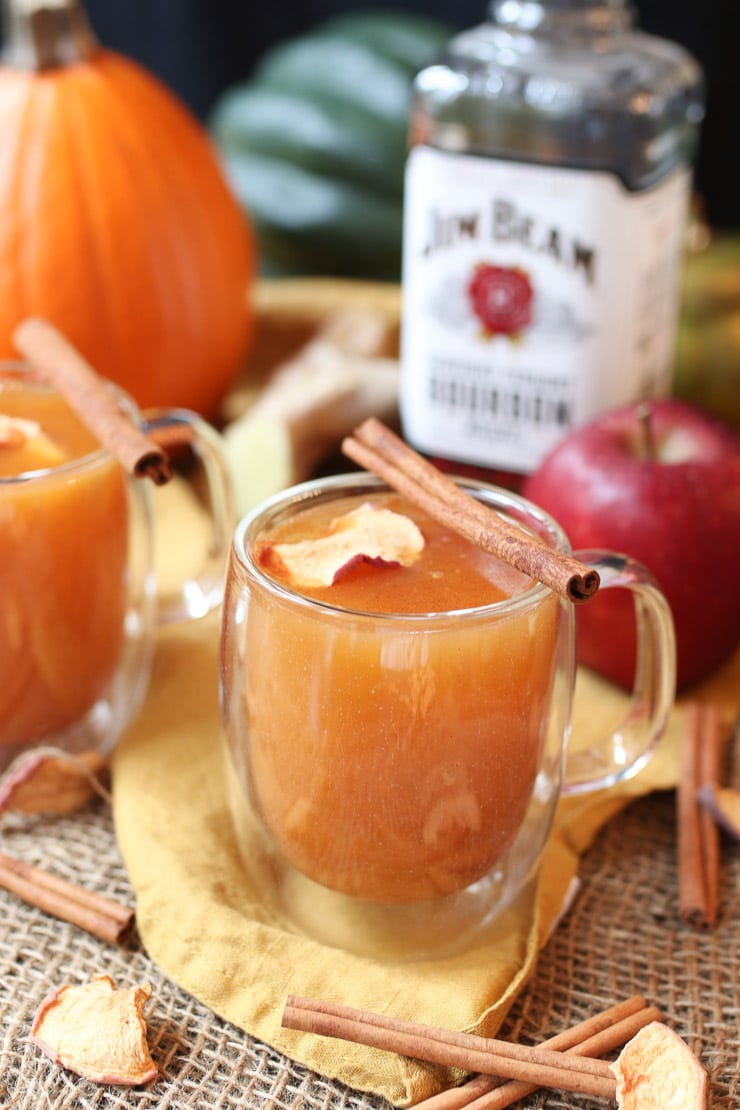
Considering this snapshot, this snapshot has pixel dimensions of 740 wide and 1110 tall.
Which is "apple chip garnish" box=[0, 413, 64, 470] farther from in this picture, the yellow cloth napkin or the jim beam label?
the jim beam label

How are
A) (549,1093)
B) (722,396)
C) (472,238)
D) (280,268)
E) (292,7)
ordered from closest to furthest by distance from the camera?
(549,1093)
(472,238)
(722,396)
(280,268)
(292,7)

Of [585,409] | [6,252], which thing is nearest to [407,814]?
[585,409]

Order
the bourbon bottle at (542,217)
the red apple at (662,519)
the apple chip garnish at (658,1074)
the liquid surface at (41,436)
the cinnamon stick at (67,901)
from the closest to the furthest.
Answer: the apple chip garnish at (658,1074), the cinnamon stick at (67,901), the liquid surface at (41,436), the red apple at (662,519), the bourbon bottle at (542,217)

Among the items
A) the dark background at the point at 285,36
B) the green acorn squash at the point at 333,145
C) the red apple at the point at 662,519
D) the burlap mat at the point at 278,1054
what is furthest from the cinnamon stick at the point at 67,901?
the dark background at the point at 285,36

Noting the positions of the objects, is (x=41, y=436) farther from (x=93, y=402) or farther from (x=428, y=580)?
(x=428, y=580)

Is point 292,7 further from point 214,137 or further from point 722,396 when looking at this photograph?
point 722,396

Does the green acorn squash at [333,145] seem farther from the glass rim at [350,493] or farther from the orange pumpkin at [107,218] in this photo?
the glass rim at [350,493]
